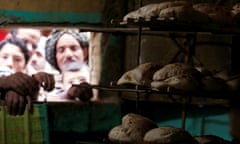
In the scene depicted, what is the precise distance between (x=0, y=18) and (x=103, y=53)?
0.58m

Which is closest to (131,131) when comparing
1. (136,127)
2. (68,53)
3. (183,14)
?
(136,127)

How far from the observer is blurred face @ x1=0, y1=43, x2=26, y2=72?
120 inches

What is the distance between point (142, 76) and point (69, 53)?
4.01 ft

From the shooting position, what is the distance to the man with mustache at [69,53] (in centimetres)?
303

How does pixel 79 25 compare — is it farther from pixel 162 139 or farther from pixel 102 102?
pixel 162 139

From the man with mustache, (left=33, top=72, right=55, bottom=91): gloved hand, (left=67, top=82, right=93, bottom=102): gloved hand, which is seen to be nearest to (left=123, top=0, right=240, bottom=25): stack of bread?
(left=33, top=72, right=55, bottom=91): gloved hand

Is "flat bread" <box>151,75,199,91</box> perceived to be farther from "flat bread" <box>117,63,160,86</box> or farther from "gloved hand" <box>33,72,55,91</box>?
"gloved hand" <box>33,72,55,91</box>

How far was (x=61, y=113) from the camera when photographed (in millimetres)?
2748

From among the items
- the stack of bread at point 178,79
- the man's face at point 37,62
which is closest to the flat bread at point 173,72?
the stack of bread at point 178,79

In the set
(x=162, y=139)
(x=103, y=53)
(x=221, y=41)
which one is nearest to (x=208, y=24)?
(x=162, y=139)

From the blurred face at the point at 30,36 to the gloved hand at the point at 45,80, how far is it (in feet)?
1.88

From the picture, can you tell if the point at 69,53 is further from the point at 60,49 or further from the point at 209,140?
the point at 209,140

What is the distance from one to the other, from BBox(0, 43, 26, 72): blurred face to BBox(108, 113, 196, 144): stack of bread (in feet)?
4.12

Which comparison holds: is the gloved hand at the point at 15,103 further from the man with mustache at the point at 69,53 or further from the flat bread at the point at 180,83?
the flat bread at the point at 180,83
